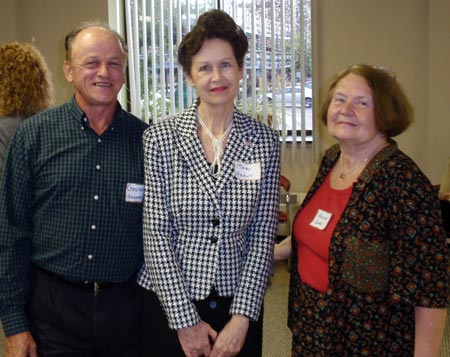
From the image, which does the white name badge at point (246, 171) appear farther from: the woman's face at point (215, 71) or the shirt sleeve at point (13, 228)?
the shirt sleeve at point (13, 228)

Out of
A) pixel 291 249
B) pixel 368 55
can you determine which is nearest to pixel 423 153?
pixel 368 55

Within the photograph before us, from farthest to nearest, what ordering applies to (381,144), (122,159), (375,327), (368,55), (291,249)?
(368,55) → (291,249) → (122,159) → (381,144) → (375,327)

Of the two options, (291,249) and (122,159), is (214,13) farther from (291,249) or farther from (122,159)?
(291,249)

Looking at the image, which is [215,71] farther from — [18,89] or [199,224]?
[18,89]

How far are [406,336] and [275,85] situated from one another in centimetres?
437

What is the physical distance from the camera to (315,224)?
1.69m

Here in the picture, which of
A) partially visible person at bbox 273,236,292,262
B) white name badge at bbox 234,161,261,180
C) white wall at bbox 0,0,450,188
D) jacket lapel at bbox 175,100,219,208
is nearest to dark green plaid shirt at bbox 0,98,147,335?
jacket lapel at bbox 175,100,219,208

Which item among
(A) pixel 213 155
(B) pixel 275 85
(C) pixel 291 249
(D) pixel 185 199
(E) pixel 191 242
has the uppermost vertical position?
(B) pixel 275 85

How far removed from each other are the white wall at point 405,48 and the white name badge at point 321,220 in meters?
3.92

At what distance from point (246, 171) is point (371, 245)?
440mm

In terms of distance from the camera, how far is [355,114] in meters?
1.62

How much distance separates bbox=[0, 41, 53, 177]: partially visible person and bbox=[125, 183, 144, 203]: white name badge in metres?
1.01

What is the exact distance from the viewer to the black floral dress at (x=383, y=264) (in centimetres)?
144

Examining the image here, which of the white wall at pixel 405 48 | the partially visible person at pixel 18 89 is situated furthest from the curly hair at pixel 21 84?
the white wall at pixel 405 48
